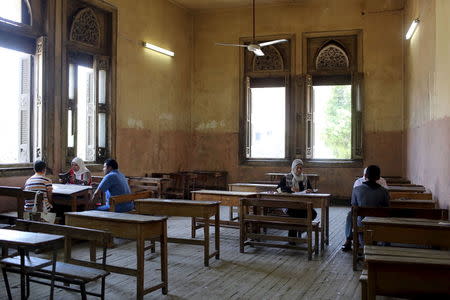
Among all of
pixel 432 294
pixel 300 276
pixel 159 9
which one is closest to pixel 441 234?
pixel 432 294

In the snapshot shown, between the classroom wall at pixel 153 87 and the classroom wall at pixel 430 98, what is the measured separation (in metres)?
5.83

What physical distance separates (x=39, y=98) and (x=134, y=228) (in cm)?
482

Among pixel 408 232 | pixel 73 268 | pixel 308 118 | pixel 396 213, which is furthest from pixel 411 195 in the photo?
pixel 308 118

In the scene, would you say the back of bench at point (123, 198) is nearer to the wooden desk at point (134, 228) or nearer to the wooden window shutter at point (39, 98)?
the wooden desk at point (134, 228)

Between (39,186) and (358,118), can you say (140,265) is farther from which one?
(358,118)

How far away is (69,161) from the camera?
8.24 meters

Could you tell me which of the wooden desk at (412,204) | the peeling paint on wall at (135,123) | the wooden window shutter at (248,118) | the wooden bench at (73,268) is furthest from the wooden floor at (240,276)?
the wooden window shutter at (248,118)

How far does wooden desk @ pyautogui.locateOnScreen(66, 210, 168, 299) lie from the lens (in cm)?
394

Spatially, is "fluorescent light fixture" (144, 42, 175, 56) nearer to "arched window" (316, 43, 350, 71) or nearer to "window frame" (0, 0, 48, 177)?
"window frame" (0, 0, 48, 177)

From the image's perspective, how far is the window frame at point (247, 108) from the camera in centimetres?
1167

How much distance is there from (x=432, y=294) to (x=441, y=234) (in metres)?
1.18

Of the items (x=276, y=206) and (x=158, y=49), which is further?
(x=158, y=49)

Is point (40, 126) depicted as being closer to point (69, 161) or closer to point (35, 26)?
point (69, 161)

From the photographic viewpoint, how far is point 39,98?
779 cm
